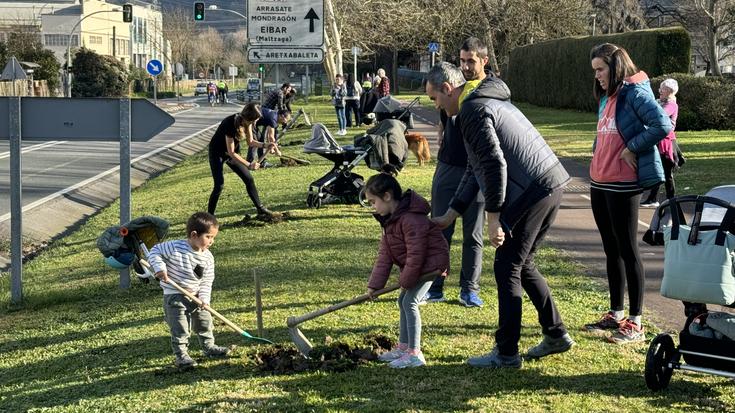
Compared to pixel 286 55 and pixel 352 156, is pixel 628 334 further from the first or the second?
pixel 286 55

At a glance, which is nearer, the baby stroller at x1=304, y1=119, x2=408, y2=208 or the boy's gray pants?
the boy's gray pants

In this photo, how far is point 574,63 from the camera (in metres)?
41.5

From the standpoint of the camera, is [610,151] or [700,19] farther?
[700,19]

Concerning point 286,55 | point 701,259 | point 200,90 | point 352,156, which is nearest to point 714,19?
point 286,55

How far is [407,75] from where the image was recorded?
9169 cm

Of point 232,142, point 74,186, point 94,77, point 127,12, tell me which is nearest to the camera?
point 232,142

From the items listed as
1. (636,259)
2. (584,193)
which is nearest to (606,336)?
(636,259)

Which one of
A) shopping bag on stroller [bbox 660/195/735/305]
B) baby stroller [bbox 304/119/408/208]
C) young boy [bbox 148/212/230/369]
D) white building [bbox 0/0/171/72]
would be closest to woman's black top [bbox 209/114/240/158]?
baby stroller [bbox 304/119/408/208]

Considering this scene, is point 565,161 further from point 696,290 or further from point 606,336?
point 696,290

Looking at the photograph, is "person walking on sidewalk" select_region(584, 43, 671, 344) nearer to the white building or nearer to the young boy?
the young boy

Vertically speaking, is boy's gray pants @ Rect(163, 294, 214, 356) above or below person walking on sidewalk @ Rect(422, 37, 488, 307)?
below

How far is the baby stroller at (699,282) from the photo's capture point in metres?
5.02

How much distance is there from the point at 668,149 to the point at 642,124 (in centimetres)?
643

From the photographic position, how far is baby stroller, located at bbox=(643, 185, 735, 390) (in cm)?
502
